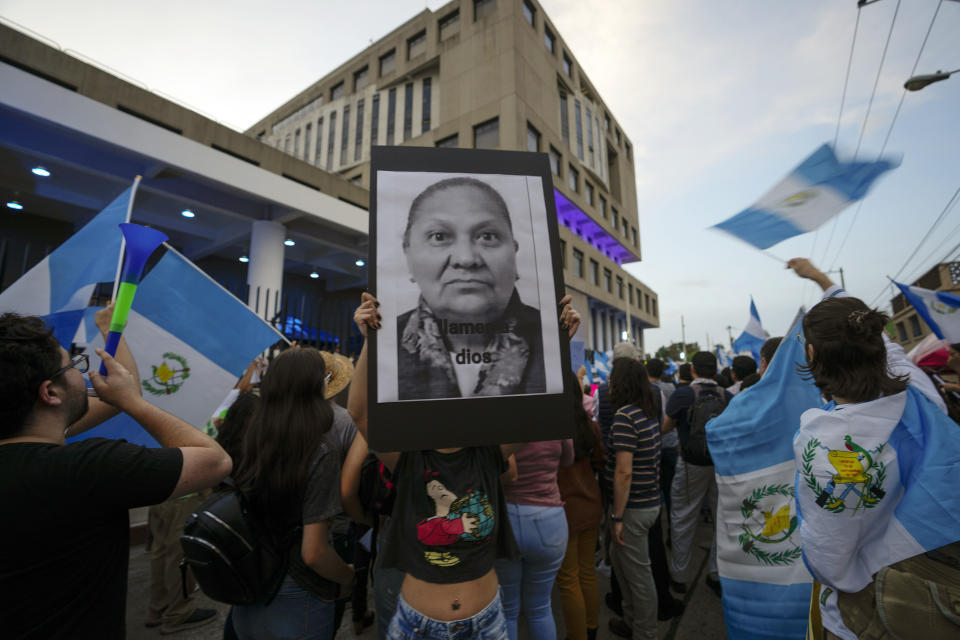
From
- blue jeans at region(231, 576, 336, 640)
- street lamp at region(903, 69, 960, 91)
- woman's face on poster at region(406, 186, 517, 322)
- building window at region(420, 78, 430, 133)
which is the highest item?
building window at region(420, 78, 430, 133)

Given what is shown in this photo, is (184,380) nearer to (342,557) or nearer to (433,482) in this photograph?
(342,557)

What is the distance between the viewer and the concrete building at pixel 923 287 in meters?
23.6

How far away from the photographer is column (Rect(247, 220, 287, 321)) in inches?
573

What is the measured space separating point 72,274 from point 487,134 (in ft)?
84.0

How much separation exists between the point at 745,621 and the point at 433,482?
1.84m

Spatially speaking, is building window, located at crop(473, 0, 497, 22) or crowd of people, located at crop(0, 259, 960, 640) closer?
crowd of people, located at crop(0, 259, 960, 640)

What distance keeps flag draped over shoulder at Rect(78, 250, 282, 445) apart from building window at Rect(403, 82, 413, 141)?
29754 millimetres

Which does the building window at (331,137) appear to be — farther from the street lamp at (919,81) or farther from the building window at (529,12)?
the street lamp at (919,81)

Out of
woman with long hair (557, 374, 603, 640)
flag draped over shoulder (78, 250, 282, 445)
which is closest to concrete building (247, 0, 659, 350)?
woman with long hair (557, 374, 603, 640)

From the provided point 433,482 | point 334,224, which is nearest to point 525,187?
point 433,482

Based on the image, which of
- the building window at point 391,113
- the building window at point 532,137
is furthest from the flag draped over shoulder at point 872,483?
the building window at point 391,113

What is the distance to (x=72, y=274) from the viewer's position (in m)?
2.79

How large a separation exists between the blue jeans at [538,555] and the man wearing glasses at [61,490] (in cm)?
172

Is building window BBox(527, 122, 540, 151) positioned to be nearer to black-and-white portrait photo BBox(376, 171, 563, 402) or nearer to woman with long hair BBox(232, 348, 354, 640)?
black-and-white portrait photo BBox(376, 171, 563, 402)
